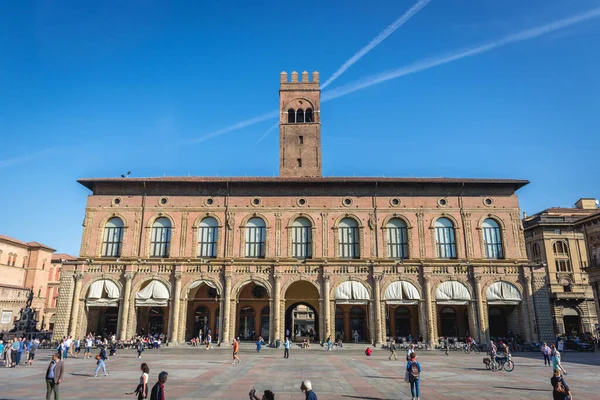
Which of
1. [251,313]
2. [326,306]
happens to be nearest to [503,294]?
[326,306]

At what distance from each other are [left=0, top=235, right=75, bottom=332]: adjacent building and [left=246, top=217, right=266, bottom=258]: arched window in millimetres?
37898

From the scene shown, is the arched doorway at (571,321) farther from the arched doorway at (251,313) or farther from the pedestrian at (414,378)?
the pedestrian at (414,378)

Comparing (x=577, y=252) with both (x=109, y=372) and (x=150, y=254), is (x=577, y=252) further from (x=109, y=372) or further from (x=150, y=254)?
(x=109, y=372)

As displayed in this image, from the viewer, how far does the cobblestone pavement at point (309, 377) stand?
14.5 m

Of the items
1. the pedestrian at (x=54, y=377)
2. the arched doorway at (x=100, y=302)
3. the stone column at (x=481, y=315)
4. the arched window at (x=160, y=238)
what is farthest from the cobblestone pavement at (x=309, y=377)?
the arched window at (x=160, y=238)

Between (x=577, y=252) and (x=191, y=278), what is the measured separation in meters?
48.7

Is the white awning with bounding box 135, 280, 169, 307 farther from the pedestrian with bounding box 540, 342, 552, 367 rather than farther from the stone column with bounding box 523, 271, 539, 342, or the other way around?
the stone column with bounding box 523, 271, 539, 342

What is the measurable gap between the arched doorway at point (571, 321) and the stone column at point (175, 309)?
45378mm

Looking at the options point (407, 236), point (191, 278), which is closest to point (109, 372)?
point (191, 278)

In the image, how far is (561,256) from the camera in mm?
53219

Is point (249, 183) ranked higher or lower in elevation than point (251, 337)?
higher

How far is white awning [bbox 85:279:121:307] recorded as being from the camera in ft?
115

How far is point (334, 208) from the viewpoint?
3803cm

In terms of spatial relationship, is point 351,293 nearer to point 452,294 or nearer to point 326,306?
point 326,306
